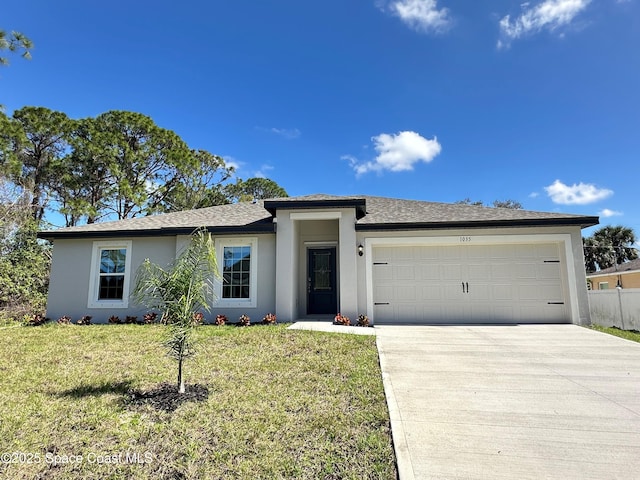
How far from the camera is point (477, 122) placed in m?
14.5

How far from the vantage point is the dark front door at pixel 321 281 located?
35.3 feet

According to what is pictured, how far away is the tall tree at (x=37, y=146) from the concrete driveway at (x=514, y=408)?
68.5 feet

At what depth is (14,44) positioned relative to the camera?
7.98 meters

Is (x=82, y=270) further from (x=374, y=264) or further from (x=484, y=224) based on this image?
(x=484, y=224)

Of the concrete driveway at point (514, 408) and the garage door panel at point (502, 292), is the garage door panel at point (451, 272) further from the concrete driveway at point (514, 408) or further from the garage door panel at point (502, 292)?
the concrete driveway at point (514, 408)

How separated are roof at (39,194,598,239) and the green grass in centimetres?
445

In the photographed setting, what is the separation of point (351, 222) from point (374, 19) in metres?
6.90

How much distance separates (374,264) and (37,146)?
2082 cm

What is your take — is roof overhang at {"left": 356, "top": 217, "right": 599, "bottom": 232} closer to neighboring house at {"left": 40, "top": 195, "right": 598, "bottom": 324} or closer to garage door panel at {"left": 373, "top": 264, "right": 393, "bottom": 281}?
neighboring house at {"left": 40, "top": 195, "right": 598, "bottom": 324}

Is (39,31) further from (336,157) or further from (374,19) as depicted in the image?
(336,157)

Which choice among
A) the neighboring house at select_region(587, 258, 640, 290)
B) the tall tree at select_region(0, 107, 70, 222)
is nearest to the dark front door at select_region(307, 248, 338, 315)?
the tall tree at select_region(0, 107, 70, 222)

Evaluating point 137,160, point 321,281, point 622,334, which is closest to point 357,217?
point 321,281

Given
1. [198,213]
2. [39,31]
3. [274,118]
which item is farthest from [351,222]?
[39,31]

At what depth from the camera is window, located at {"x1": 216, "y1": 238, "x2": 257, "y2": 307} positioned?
9844 mm
